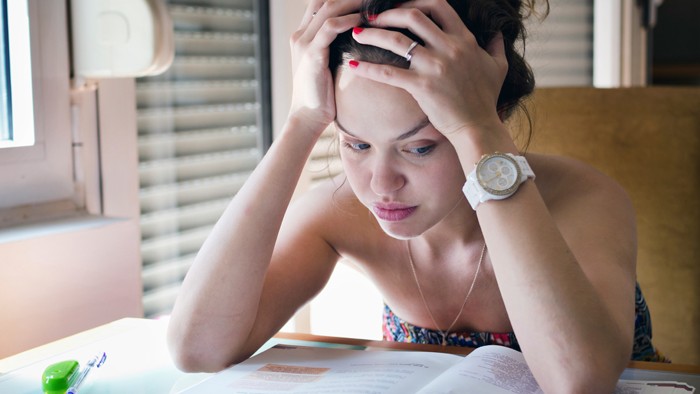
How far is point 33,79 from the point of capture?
131cm

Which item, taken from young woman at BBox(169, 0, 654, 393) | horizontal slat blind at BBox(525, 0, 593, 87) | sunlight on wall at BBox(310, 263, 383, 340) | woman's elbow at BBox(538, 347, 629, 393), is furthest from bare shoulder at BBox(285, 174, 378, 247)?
horizontal slat blind at BBox(525, 0, 593, 87)

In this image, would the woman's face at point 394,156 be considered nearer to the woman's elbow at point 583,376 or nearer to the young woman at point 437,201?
the young woman at point 437,201

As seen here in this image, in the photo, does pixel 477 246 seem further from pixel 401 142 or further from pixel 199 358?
pixel 199 358

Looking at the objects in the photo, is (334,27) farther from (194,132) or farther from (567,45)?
(567,45)

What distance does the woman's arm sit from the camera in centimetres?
99

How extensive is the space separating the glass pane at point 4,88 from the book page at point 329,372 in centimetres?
64

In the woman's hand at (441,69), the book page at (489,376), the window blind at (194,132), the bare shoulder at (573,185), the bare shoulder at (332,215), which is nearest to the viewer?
the book page at (489,376)

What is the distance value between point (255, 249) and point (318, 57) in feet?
0.82

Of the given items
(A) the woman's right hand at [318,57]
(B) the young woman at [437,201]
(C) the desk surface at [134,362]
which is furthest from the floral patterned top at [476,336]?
(A) the woman's right hand at [318,57]

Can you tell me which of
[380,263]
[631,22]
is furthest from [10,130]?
[631,22]

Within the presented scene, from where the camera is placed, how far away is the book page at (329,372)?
84 centimetres

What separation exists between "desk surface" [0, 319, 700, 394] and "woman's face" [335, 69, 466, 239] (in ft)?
0.58

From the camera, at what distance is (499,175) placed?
35.7 inches

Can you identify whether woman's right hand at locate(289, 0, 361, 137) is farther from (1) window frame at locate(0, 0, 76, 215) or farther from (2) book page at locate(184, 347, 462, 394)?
(1) window frame at locate(0, 0, 76, 215)
